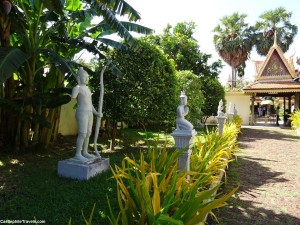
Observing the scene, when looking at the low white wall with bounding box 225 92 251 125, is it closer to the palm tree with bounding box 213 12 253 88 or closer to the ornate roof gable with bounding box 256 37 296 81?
the ornate roof gable with bounding box 256 37 296 81

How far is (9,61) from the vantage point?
4.86 meters

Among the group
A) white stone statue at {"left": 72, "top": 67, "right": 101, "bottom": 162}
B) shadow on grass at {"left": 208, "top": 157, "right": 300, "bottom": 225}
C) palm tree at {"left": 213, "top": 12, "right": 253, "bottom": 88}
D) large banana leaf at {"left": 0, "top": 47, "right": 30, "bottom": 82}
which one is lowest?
shadow on grass at {"left": 208, "top": 157, "right": 300, "bottom": 225}

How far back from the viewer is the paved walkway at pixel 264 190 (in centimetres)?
394

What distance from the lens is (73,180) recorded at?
15.8 feet

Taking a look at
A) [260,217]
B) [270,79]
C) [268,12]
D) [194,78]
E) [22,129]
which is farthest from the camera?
[268,12]

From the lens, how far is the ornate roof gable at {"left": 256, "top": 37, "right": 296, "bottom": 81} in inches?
807

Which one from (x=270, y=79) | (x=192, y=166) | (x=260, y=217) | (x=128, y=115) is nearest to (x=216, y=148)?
(x=192, y=166)

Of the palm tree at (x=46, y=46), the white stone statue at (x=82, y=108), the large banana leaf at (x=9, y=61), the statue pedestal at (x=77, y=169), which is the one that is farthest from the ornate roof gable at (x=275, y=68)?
the large banana leaf at (x=9, y=61)

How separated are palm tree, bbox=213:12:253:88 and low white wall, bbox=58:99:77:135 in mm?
23791

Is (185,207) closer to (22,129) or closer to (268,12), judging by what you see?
(22,129)

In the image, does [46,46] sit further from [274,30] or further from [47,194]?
[274,30]

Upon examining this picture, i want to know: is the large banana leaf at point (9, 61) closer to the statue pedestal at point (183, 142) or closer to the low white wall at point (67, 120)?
the statue pedestal at point (183, 142)

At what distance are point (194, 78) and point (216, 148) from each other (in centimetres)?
815

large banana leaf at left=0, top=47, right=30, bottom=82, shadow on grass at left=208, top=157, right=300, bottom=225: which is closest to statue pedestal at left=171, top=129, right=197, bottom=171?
shadow on grass at left=208, top=157, right=300, bottom=225
